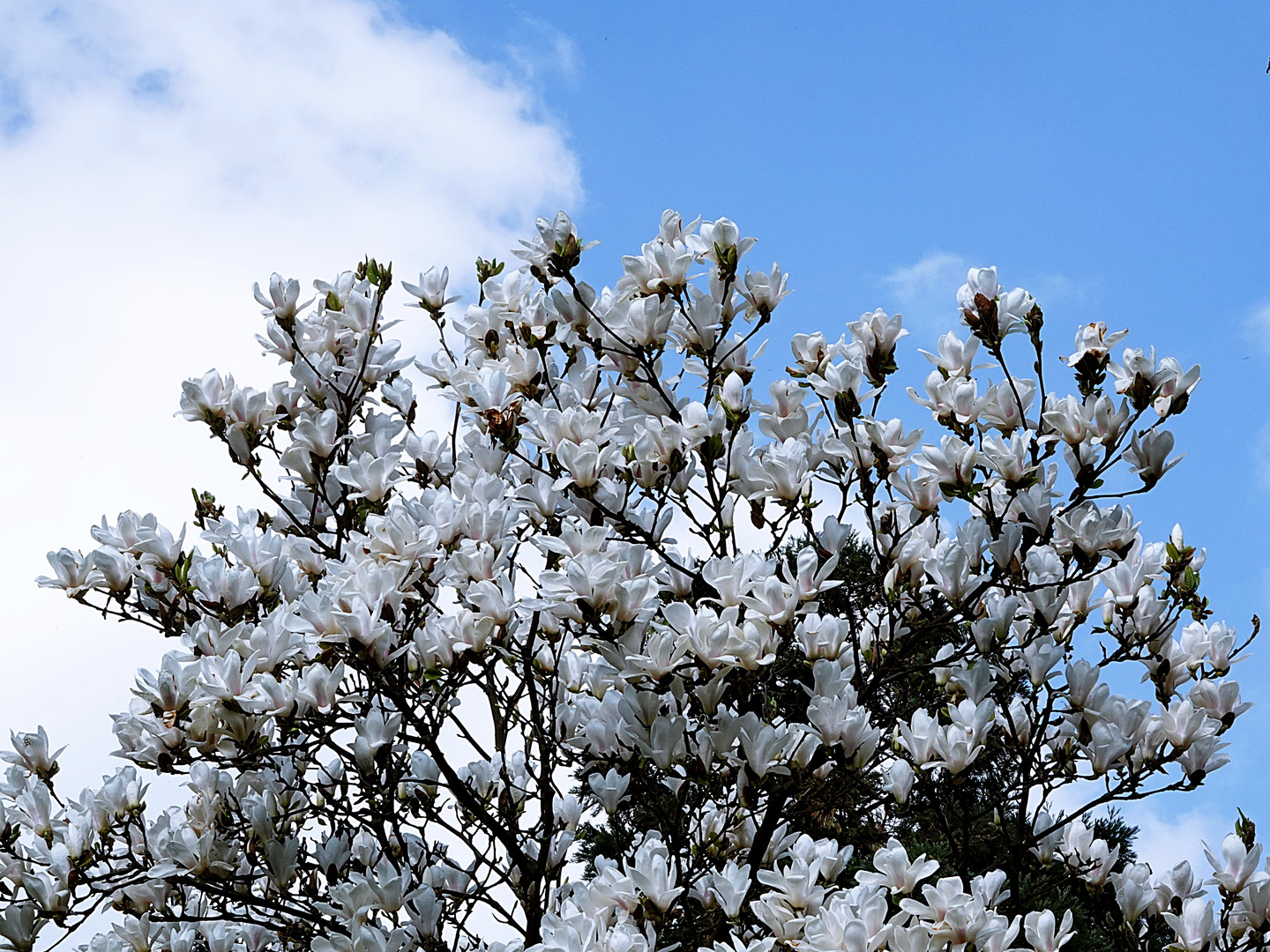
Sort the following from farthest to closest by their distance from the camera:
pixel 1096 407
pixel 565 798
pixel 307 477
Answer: pixel 565 798, pixel 307 477, pixel 1096 407

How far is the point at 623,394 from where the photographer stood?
9.23ft

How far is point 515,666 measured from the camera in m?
3.02

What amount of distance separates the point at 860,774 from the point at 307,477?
1.54 m

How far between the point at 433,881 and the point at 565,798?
47 cm

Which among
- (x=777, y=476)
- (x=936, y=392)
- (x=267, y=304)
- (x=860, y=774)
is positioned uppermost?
(x=267, y=304)

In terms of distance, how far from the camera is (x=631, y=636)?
93.4 inches

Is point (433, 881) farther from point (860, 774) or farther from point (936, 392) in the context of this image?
point (936, 392)

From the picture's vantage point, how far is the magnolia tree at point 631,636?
240cm

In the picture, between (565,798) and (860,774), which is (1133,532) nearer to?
(860,774)

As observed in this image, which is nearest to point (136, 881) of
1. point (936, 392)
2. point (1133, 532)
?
point (936, 392)

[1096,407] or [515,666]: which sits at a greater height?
[1096,407]

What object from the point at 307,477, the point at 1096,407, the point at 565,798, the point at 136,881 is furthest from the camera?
the point at 565,798

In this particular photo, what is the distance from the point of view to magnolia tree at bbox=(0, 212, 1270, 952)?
240 centimetres

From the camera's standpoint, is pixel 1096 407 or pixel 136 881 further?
pixel 136 881
